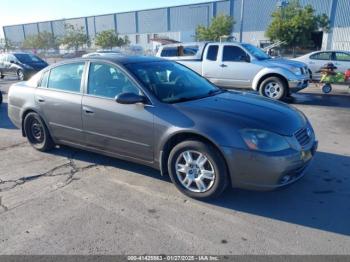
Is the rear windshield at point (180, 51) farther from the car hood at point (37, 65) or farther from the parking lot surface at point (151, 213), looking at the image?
the car hood at point (37, 65)

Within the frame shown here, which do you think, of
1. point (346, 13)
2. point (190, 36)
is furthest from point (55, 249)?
point (190, 36)

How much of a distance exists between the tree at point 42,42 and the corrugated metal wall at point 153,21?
17807 mm

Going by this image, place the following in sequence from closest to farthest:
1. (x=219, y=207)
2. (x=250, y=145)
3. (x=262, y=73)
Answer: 1. (x=250, y=145)
2. (x=219, y=207)
3. (x=262, y=73)

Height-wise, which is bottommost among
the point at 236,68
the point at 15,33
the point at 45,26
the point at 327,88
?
the point at 327,88

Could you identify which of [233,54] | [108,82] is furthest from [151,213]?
[233,54]

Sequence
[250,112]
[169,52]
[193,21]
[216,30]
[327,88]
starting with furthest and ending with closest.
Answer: [193,21]
[216,30]
[169,52]
[327,88]
[250,112]

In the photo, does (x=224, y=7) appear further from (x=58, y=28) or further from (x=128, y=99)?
(x=128, y=99)

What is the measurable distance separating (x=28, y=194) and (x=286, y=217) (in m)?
3.07

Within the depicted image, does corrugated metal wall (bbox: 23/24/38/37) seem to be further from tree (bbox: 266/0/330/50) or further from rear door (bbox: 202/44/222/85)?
rear door (bbox: 202/44/222/85)

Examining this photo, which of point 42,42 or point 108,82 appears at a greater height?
A: point 108,82

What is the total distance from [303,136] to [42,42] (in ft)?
226

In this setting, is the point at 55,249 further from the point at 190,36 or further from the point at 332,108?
the point at 190,36

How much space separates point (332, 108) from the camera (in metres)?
9.05

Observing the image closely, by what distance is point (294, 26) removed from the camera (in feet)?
103
